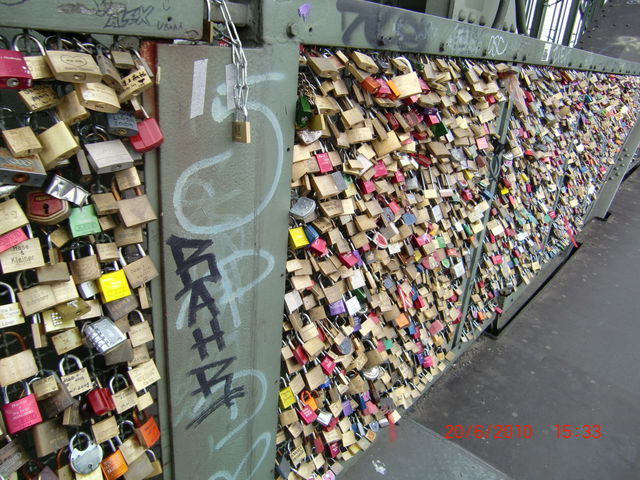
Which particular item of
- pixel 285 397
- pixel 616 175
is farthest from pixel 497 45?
pixel 616 175

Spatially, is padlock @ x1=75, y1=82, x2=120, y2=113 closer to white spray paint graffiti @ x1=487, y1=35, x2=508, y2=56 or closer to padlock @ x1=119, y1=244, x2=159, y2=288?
padlock @ x1=119, y1=244, x2=159, y2=288

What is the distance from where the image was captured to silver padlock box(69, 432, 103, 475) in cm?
126

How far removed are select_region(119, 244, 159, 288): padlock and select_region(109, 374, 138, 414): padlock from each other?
0.31 metres

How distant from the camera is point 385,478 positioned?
255 centimetres

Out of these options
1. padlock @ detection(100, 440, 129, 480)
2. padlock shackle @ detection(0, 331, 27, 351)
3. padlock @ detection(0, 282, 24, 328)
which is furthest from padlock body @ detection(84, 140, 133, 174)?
padlock @ detection(100, 440, 129, 480)

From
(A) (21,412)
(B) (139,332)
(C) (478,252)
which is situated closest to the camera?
(A) (21,412)

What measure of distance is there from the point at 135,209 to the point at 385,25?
1222 millimetres

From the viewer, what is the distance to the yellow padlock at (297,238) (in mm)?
1727

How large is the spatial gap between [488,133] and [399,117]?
118 cm

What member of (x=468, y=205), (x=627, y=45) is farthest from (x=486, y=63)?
(x=627, y=45)

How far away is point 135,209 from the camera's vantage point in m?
1.21

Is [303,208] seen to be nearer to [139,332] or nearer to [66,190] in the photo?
[139,332]

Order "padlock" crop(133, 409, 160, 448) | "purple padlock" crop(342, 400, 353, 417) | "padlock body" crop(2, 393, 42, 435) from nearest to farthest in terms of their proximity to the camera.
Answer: "padlock body" crop(2, 393, 42, 435) < "padlock" crop(133, 409, 160, 448) < "purple padlock" crop(342, 400, 353, 417)

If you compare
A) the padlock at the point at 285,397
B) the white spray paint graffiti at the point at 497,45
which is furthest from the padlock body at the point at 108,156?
the white spray paint graffiti at the point at 497,45
